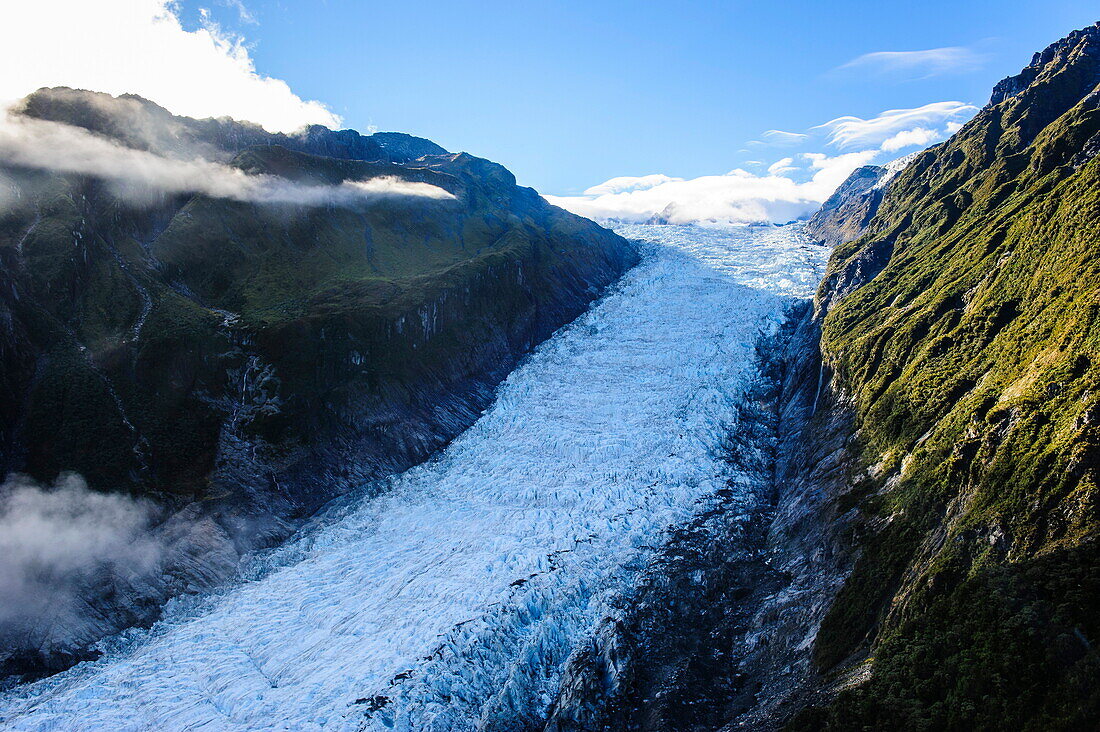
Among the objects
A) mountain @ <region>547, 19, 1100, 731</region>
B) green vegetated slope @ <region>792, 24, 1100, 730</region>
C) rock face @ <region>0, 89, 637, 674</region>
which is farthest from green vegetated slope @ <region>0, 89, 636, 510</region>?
green vegetated slope @ <region>792, 24, 1100, 730</region>

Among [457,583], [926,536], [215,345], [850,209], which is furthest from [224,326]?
[850,209]

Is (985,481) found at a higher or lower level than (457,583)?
higher

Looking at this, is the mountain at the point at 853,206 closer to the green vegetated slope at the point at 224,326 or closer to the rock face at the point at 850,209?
the rock face at the point at 850,209

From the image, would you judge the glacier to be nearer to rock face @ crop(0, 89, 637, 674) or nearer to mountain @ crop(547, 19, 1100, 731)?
rock face @ crop(0, 89, 637, 674)

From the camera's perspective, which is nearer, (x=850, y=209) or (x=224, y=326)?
(x=224, y=326)

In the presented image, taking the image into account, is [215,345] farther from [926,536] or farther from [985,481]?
[985,481]

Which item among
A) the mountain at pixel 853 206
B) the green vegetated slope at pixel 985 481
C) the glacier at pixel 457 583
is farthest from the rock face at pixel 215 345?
the mountain at pixel 853 206
